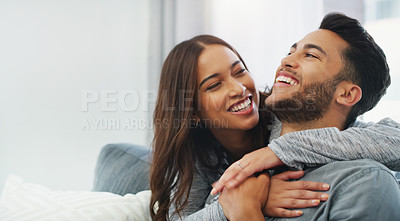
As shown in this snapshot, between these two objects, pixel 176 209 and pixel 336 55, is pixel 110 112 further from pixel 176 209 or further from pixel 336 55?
pixel 336 55

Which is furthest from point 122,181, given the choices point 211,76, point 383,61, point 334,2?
point 334,2

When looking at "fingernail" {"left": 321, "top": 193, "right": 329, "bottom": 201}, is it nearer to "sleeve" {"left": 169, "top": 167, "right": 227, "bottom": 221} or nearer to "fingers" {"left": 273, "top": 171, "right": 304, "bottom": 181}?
"fingers" {"left": 273, "top": 171, "right": 304, "bottom": 181}

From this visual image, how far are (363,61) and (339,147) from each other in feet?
1.25

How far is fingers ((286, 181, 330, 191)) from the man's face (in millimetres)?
300

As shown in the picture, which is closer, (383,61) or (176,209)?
(383,61)

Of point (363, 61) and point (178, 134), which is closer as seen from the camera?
point (363, 61)

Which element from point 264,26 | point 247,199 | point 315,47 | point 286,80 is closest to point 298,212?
point 247,199

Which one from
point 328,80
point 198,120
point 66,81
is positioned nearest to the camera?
point 328,80

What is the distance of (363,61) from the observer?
1.32 m

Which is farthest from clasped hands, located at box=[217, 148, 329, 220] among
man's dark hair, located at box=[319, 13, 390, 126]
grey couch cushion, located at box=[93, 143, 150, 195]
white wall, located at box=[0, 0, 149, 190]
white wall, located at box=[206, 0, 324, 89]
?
white wall, located at box=[0, 0, 149, 190]

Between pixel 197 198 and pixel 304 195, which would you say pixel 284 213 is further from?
pixel 197 198

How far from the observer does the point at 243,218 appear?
1125 mm

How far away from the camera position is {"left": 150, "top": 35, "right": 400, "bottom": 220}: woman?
1509mm

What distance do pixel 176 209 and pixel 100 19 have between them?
1664mm
